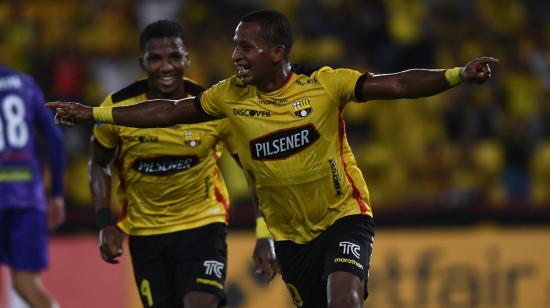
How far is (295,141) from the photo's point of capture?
20.4 ft

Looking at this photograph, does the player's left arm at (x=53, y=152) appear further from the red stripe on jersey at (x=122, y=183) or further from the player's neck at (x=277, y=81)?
the player's neck at (x=277, y=81)

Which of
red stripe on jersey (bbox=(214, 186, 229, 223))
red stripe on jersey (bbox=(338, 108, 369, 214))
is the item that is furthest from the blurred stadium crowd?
red stripe on jersey (bbox=(338, 108, 369, 214))

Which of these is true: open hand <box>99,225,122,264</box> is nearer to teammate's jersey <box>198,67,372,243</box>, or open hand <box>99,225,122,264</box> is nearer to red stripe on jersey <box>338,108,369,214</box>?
teammate's jersey <box>198,67,372,243</box>

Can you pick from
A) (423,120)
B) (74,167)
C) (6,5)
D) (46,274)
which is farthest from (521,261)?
(6,5)

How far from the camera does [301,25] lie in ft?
49.7

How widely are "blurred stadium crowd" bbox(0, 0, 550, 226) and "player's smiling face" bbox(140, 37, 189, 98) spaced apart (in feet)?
17.8

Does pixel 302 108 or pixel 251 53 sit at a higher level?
pixel 251 53

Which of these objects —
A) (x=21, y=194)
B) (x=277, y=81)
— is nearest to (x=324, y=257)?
(x=277, y=81)

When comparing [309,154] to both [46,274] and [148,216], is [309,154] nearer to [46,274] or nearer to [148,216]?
[148,216]

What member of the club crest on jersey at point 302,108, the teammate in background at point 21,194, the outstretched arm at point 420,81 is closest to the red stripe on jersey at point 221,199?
the club crest on jersey at point 302,108

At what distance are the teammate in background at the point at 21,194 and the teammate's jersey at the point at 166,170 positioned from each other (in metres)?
1.57

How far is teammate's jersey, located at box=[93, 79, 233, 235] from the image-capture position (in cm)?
718

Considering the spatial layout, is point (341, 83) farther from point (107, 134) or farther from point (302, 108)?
point (107, 134)

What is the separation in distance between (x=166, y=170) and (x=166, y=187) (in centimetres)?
11
